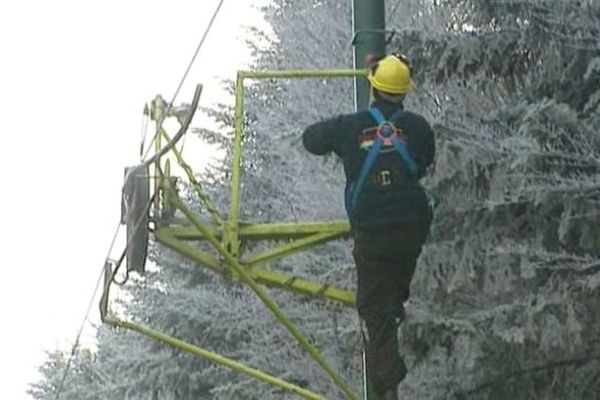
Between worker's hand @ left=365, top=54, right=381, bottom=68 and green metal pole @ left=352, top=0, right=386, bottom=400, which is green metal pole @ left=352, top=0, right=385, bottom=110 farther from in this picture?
worker's hand @ left=365, top=54, right=381, bottom=68

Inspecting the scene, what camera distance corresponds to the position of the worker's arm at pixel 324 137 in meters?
6.48

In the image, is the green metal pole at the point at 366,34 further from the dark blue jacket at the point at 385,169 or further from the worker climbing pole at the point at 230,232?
the dark blue jacket at the point at 385,169

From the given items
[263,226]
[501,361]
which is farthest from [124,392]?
[263,226]

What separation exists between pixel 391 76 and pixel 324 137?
1.33 feet

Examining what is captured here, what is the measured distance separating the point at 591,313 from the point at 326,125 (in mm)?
4074

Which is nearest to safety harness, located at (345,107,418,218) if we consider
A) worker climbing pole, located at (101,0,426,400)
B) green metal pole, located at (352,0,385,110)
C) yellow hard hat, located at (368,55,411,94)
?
yellow hard hat, located at (368,55,411,94)

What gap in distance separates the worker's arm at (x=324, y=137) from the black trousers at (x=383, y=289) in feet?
1.32

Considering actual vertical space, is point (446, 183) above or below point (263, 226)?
above

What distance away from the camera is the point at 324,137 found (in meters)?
6.52

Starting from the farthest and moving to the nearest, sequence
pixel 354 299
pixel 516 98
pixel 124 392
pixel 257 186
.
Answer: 1. pixel 124 392
2. pixel 257 186
3. pixel 516 98
4. pixel 354 299

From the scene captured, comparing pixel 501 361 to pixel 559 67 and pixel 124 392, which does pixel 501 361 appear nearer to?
pixel 559 67

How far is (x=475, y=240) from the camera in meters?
10.6

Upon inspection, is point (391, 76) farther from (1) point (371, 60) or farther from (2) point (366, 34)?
(2) point (366, 34)

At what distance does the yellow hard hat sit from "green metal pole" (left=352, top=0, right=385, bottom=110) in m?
0.74
